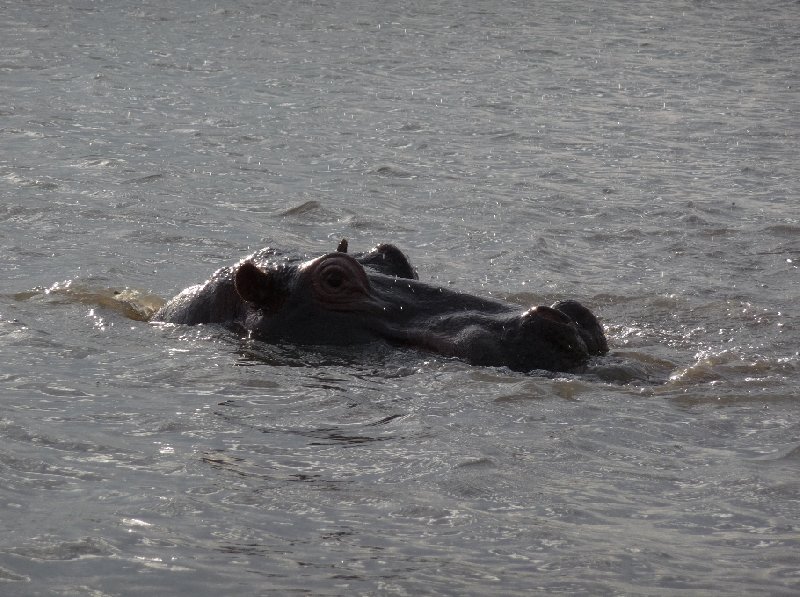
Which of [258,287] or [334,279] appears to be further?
[258,287]

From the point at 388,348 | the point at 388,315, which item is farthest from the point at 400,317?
the point at 388,348

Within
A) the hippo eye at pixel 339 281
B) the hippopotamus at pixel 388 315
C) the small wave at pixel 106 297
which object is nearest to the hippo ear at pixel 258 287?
the hippopotamus at pixel 388 315

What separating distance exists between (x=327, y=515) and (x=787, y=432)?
7.64 feet

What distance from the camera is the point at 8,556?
14.9 ft

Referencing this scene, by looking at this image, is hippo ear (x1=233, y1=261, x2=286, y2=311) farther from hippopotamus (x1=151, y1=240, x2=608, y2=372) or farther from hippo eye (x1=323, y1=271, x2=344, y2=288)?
hippo eye (x1=323, y1=271, x2=344, y2=288)

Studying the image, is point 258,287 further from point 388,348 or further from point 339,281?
point 388,348

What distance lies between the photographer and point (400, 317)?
23.9ft

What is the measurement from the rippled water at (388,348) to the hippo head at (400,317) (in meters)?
0.12

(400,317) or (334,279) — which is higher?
(334,279)

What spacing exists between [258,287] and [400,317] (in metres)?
0.78

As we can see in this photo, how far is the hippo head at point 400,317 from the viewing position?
6.75m

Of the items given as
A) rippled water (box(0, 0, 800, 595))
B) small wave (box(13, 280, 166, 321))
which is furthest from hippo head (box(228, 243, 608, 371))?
small wave (box(13, 280, 166, 321))

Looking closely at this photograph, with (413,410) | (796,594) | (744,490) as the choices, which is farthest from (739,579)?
(413,410)

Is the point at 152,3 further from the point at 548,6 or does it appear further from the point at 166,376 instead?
the point at 166,376
